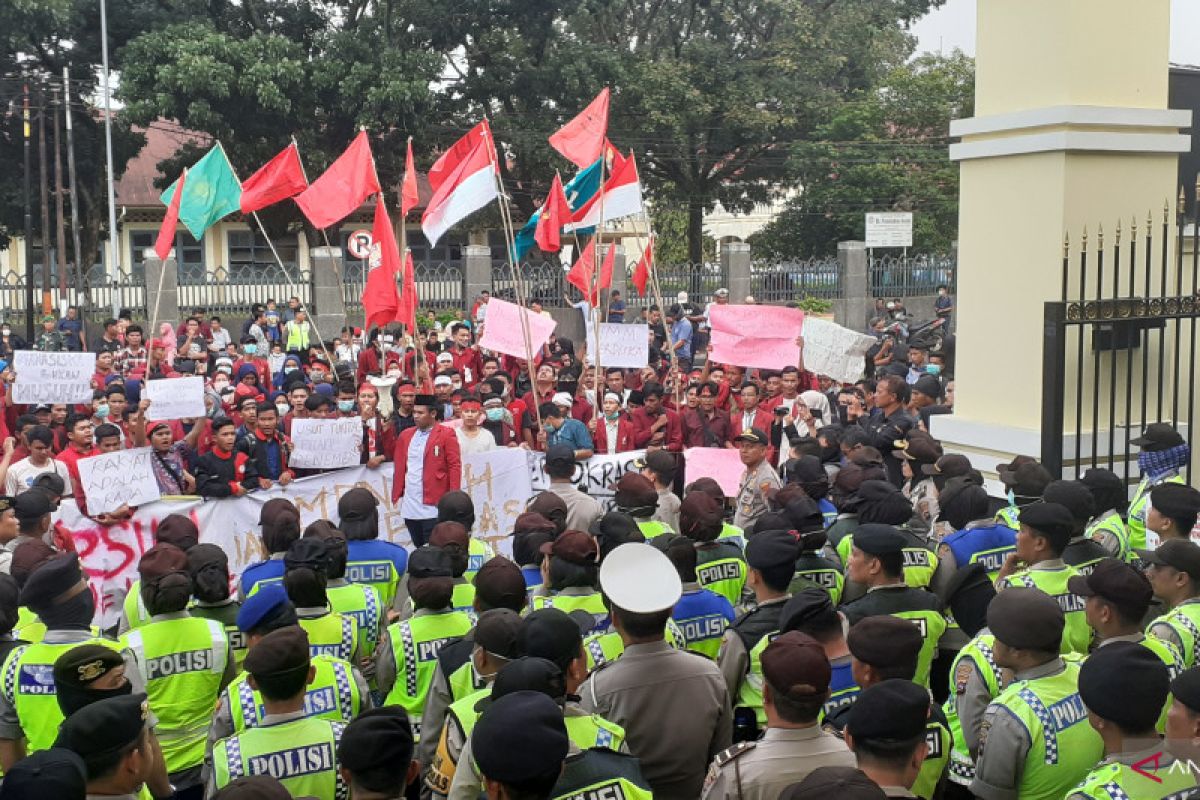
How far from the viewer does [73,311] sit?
76.6 feet

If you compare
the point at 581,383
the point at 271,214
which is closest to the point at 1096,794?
the point at 581,383

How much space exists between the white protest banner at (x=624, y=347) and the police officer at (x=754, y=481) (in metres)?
4.46

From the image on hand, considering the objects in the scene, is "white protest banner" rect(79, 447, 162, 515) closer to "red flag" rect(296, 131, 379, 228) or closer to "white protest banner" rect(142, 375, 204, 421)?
"white protest banner" rect(142, 375, 204, 421)

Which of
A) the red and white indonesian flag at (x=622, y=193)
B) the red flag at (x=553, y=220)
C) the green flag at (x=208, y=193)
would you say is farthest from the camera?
the red flag at (x=553, y=220)

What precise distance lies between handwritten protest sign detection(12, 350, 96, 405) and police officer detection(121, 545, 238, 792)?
638 cm

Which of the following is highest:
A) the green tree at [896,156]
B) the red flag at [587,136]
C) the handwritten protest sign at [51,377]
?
the green tree at [896,156]

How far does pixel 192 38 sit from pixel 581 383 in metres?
19.7

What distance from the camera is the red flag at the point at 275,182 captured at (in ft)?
45.2

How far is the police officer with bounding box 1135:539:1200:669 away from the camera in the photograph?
196 inches

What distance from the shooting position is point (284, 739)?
4203mm

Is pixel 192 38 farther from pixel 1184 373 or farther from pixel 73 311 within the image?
pixel 1184 373

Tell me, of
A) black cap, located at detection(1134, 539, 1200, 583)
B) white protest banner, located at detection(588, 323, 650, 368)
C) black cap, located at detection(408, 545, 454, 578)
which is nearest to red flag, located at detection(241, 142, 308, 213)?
white protest banner, located at detection(588, 323, 650, 368)

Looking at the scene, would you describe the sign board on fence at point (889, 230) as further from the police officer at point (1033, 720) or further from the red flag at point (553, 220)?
the police officer at point (1033, 720)

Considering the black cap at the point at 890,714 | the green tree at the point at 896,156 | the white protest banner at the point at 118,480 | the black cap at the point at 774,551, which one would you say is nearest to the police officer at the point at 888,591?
the black cap at the point at 774,551
